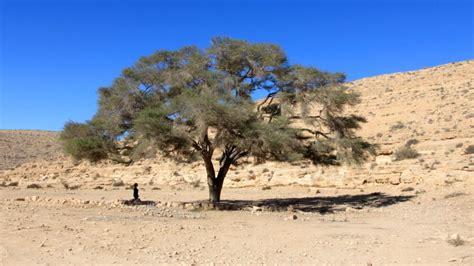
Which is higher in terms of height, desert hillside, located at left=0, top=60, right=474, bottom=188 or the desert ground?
desert hillside, located at left=0, top=60, right=474, bottom=188

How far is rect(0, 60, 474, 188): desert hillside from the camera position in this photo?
2929cm

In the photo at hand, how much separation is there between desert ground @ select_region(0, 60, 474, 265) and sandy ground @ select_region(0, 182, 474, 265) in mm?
37

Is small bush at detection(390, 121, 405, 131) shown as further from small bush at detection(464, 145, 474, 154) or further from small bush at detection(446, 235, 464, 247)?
small bush at detection(446, 235, 464, 247)

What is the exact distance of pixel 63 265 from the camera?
892 centimetres

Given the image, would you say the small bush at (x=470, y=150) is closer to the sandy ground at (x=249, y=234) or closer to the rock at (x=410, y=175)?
the rock at (x=410, y=175)

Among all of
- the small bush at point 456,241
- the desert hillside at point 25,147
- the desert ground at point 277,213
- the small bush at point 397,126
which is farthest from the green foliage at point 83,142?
the small bush at point 397,126

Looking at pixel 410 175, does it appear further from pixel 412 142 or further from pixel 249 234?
pixel 249 234

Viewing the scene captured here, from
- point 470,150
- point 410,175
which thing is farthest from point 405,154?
point 410,175

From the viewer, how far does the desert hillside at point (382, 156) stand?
96.1 ft

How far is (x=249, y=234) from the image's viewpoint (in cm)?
1357

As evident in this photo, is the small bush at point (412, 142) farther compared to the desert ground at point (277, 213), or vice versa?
the small bush at point (412, 142)

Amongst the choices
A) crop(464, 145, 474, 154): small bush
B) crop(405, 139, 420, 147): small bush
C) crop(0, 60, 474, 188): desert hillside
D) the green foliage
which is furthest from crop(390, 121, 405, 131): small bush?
the green foliage

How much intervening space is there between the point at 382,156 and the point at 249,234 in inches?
890

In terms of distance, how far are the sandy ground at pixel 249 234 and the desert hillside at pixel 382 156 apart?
5.17m
